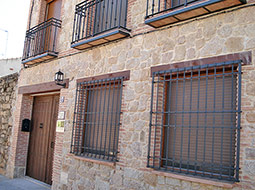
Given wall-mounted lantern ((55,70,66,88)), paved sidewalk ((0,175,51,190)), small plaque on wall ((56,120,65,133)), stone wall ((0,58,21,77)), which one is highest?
stone wall ((0,58,21,77))

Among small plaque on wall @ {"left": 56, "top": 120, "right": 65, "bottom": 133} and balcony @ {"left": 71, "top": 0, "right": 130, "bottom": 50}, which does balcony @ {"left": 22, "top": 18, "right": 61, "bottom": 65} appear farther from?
small plaque on wall @ {"left": 56, "top": 120, "right": 65, "bottom": 133}

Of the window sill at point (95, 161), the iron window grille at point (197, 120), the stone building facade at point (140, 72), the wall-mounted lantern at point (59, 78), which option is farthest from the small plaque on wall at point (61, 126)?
the iron window grille at point (197, 120)

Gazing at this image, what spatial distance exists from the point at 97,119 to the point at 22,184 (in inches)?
118

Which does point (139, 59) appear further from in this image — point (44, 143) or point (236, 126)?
point (44, 143)

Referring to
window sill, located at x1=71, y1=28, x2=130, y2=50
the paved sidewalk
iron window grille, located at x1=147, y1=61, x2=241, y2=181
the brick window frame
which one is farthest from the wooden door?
iron window grille, located at x1=147, y1=61, x2=241, y2=181

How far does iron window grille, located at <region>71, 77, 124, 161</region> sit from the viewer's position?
5449mm

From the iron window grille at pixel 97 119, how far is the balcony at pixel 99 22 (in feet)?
2.69

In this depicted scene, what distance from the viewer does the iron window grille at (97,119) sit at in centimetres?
545

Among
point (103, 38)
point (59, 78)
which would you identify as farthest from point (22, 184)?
point (103, 38)

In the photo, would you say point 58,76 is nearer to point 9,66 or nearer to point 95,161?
point 95,161

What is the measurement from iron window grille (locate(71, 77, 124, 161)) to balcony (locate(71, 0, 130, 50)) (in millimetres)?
820

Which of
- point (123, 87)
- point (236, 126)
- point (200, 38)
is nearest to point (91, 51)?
point (123, 87)

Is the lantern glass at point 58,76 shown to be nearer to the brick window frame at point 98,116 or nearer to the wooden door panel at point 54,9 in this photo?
the brick window frame at point 98,116

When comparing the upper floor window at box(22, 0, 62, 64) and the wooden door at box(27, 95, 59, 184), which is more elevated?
the upper floor window at box(22, 0, 62, 64)
